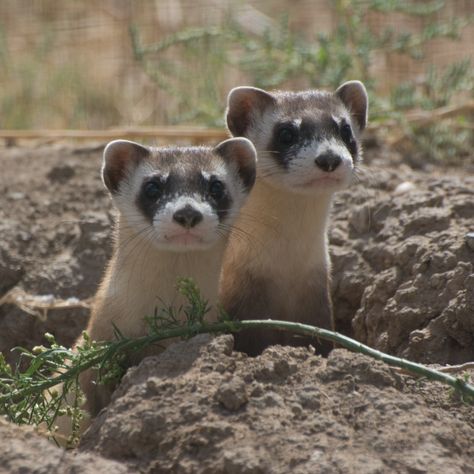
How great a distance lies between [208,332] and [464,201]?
6.46 feet

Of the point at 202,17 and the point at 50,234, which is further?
the point at 202,17

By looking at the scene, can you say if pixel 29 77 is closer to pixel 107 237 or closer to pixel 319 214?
pixel 107 237

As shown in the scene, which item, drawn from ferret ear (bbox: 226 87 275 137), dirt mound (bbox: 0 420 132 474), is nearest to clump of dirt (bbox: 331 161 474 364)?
ferret ear (bbox: 226 87 275 137)

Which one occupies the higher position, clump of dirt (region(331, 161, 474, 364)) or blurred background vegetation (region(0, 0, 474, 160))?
blurred background vegetation (region(0, 0, 474, 160))

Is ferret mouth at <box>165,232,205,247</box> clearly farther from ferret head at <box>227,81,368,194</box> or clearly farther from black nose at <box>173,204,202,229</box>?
ferret head at <box>227,81,368,194</box>

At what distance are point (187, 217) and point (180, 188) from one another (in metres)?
0.28

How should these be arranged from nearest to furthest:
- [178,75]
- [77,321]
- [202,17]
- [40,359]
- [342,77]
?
[40,359] < [77,321] < [342,77] < [178,75] < [202,17]

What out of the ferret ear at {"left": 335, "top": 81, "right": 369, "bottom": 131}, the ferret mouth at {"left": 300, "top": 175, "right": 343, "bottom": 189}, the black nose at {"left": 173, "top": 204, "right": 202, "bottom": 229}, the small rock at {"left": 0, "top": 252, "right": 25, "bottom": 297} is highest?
the ferret ear at {"left": 335, "top": 81, "right": 369, "bottom": 131}

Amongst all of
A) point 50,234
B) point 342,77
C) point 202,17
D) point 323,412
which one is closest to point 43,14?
point 202,17

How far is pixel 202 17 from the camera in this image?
35.0 feet

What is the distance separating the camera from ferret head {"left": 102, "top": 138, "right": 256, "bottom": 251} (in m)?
3.97

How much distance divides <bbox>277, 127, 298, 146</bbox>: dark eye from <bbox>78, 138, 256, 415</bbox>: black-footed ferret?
244 millimetres

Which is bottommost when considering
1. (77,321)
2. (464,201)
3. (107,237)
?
(77,321)

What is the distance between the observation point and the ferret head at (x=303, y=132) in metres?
4.42
